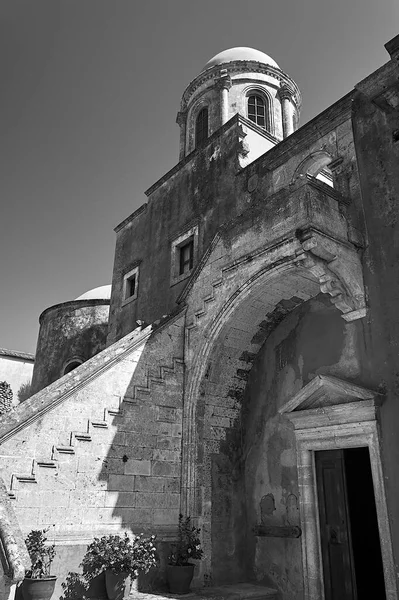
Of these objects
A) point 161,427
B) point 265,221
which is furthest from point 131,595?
point 265,221

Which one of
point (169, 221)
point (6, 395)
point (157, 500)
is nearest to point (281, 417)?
point (157, 500)

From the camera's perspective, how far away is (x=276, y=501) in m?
9.23

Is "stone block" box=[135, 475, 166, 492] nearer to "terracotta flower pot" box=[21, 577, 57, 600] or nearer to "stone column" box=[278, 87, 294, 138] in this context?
"terracotta flower pot" box=[21, 577, 57, 600]

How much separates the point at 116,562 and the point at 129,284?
30.8ft

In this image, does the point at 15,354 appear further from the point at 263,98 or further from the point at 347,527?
the point at 347,527

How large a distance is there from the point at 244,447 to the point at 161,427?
76.8 inches

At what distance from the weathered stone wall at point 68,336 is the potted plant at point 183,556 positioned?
1134cm

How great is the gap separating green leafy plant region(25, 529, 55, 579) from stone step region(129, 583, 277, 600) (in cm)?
145

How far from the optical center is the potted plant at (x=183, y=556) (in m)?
8.21

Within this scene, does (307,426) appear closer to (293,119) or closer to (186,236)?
(186,236)


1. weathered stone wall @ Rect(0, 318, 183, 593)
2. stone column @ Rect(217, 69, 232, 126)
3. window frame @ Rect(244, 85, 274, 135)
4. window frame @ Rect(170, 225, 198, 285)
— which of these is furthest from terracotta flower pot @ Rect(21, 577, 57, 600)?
window frame @ Rect(244, 85, 274, 135)

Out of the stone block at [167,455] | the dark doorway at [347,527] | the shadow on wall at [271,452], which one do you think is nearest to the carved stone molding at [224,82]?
the shadow on wall at [271,452]

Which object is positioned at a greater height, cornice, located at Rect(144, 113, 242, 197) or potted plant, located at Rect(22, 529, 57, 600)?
cornice, located at Rect(144, 113, 242, 197)

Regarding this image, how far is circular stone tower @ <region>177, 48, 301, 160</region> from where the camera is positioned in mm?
16422
